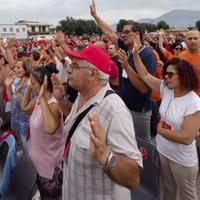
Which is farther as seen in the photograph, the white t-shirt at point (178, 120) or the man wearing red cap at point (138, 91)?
the man wearing red cap at point (138, 91)

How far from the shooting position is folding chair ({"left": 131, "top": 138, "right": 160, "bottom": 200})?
2.68 metres

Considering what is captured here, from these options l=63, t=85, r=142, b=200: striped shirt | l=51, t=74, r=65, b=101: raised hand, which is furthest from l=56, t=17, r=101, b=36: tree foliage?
l=63, t=85, r=142, b=200: striped shirt

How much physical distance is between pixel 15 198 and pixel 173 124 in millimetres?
1339

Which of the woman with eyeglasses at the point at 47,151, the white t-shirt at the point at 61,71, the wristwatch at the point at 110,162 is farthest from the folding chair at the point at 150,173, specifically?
the white t-shirt at the point at 61,71

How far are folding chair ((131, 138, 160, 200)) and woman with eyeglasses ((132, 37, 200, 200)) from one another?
0.14 metres

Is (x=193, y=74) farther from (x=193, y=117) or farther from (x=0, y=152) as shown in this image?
(x=0, y=152)

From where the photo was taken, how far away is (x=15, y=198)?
9.03 ft

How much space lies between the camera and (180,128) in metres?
2.63

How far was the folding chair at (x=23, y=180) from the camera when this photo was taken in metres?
2.61

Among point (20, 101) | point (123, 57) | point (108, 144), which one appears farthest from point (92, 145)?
point (20, 101)

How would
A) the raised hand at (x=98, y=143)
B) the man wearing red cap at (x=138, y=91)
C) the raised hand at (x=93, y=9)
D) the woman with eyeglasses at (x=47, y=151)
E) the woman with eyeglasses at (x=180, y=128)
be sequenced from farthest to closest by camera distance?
the raised hand at (x=93, y=9) → the man wearing red cap at (x=138, y=91) → the woman with eyeglasses at (x=47, y=151) → the woman with eyeglasses at (x=180, y=128) → the raised hand at (x=98, y=143)

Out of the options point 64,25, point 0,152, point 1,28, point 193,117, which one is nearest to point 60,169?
point 0,152

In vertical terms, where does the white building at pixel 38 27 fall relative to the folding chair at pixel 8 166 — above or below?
below

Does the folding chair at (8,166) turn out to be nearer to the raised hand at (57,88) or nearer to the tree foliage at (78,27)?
the raised hand at (57,88)
